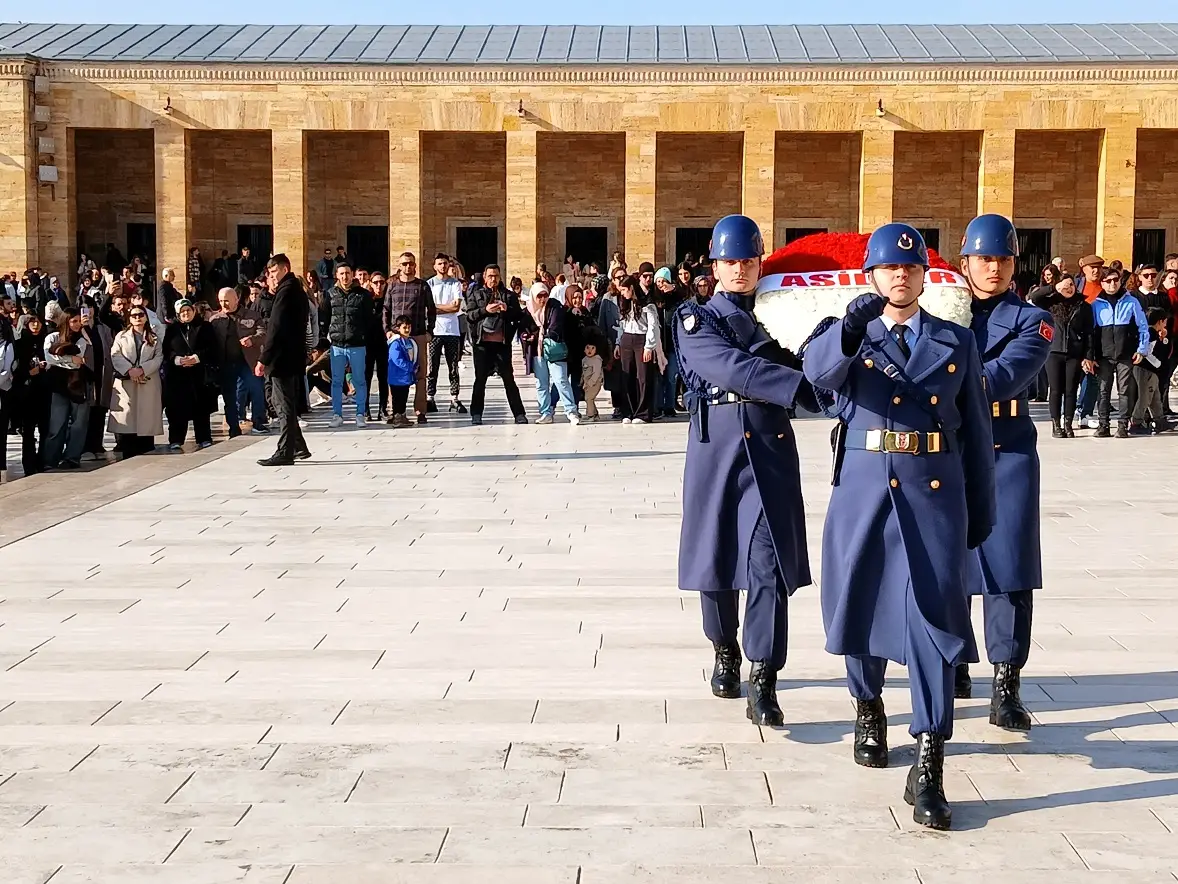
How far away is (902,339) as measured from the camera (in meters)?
4.71

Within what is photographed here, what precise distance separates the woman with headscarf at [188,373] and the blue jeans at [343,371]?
161 cm

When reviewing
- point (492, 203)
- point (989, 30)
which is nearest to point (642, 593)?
point (492, 203)

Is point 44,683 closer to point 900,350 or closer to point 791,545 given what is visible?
point 791,545

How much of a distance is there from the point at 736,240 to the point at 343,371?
12004 millimetres

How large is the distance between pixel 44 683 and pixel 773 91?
30.9 m

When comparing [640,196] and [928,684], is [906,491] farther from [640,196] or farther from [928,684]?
[640,196]

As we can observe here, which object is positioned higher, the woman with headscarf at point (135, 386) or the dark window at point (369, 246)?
the dark window at point (369, 246)

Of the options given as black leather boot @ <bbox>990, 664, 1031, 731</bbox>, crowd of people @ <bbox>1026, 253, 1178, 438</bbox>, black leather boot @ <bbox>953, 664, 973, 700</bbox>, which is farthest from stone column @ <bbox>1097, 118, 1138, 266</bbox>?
black leather boot @ <bbox>990, 664, 1031, 731</bbox>

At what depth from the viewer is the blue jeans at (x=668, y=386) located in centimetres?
1816

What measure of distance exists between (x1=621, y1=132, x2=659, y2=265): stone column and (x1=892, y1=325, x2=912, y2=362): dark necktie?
30563mm

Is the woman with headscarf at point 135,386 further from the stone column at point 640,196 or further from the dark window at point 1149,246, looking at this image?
the dark window at point 1149,246

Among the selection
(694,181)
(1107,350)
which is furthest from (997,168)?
(1107,350)

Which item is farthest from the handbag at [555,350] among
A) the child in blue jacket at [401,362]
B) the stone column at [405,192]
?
the stone column at [405,192]

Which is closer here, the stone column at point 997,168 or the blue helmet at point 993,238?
the blue helmet at point 993,238
